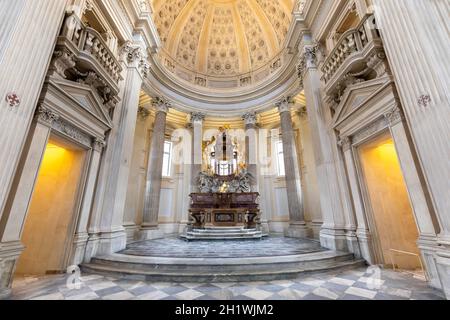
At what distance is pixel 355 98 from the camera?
15.1 feet

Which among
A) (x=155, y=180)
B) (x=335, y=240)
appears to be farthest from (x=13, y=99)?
(x=335, y=240)

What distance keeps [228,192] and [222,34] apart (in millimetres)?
10070

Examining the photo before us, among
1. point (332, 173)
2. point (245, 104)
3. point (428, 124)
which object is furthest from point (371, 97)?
point (245, 104)

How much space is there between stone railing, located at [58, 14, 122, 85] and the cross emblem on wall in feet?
5.10

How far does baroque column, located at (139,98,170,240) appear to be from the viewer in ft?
26.9

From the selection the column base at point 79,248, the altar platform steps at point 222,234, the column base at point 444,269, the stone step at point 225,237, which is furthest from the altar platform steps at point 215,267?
the altar platform steps at point 222,234

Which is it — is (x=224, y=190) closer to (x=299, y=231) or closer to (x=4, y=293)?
(x=299, y=231)

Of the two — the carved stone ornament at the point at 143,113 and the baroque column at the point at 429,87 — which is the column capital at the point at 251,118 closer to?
the carved stone ornament at the point at 143,113

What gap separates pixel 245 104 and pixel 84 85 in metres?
8.57

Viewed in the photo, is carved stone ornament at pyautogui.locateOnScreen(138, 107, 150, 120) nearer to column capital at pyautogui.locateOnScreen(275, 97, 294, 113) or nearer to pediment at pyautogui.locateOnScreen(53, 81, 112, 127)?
pediment at pyautogui.locateOnScreen(53, 81, 112, 127)

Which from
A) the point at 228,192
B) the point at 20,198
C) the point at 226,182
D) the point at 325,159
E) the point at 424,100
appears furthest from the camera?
the point at 226,182

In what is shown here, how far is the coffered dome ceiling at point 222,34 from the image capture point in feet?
33.9
